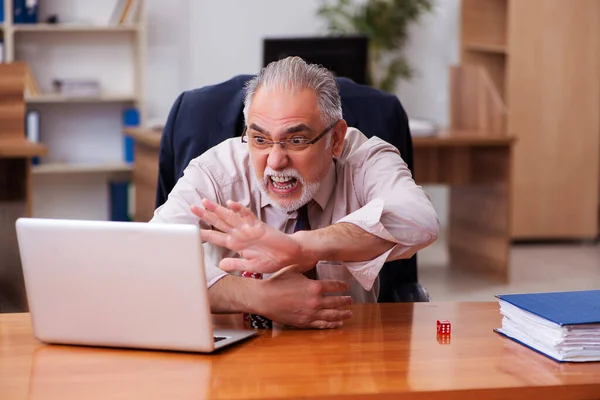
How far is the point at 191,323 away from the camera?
1.51m

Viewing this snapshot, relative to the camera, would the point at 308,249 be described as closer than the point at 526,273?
Yes

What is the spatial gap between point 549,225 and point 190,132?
4198mm

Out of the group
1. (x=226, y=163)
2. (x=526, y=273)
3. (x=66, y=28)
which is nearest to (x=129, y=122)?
(x=66, y=28)

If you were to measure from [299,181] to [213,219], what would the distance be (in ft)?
1.07

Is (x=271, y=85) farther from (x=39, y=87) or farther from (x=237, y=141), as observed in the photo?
(x=39, y=87)

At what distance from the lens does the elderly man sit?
1707 mm

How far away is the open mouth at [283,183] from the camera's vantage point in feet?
6.51

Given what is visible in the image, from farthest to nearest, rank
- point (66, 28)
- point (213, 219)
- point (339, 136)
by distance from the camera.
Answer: point (66, 28), point (339, 136), point (213, 219)

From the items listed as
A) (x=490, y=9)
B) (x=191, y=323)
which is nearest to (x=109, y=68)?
(x=490, y=9)

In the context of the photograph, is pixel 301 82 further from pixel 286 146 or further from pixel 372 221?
pixel 372 221

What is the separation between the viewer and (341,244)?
1765mm

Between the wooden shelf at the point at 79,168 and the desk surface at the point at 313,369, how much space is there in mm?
4237

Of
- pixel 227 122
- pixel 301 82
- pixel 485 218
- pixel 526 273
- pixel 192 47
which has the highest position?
pixel 192 47

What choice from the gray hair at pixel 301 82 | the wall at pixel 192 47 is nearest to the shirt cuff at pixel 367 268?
the gray hair at pixel 301 82
